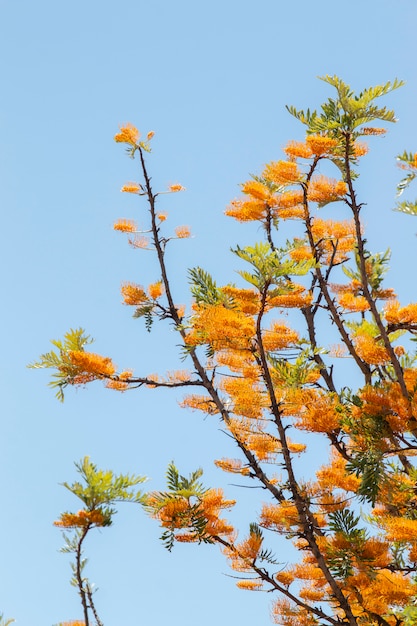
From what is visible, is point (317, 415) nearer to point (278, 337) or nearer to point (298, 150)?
point (278, 337)

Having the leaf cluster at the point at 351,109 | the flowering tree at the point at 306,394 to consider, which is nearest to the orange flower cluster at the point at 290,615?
the flowering tree at the point at 306,394

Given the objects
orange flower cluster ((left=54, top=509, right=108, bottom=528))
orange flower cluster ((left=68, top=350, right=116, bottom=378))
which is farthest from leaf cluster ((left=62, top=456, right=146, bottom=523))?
orange flower cluster ((left=68, top=350, right=116, bottom=378))

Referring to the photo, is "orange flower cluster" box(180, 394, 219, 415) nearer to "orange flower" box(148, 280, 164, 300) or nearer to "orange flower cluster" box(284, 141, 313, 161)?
"orange flower" box(148, 280, 164, 300)

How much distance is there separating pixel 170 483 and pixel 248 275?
201cm

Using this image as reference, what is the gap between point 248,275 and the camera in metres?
6.98

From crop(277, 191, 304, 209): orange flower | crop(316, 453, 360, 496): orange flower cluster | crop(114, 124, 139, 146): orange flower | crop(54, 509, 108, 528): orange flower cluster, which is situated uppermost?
crop(114, 124, 139, 146): orange flower

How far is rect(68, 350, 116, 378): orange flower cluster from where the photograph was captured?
805cm

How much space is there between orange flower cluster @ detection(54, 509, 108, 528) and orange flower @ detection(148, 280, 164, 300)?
4260 mm

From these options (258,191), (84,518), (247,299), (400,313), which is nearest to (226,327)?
(247,299)

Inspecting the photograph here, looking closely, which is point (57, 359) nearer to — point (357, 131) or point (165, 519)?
point (165, 519)

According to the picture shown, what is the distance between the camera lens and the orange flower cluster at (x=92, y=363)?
805cm

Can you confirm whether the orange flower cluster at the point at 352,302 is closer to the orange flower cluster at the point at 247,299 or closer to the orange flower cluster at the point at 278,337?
the orange flower cluster at the point at 278,337

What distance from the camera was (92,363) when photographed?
817cm

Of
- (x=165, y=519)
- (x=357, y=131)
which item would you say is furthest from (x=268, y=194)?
(x=165, y=519)
